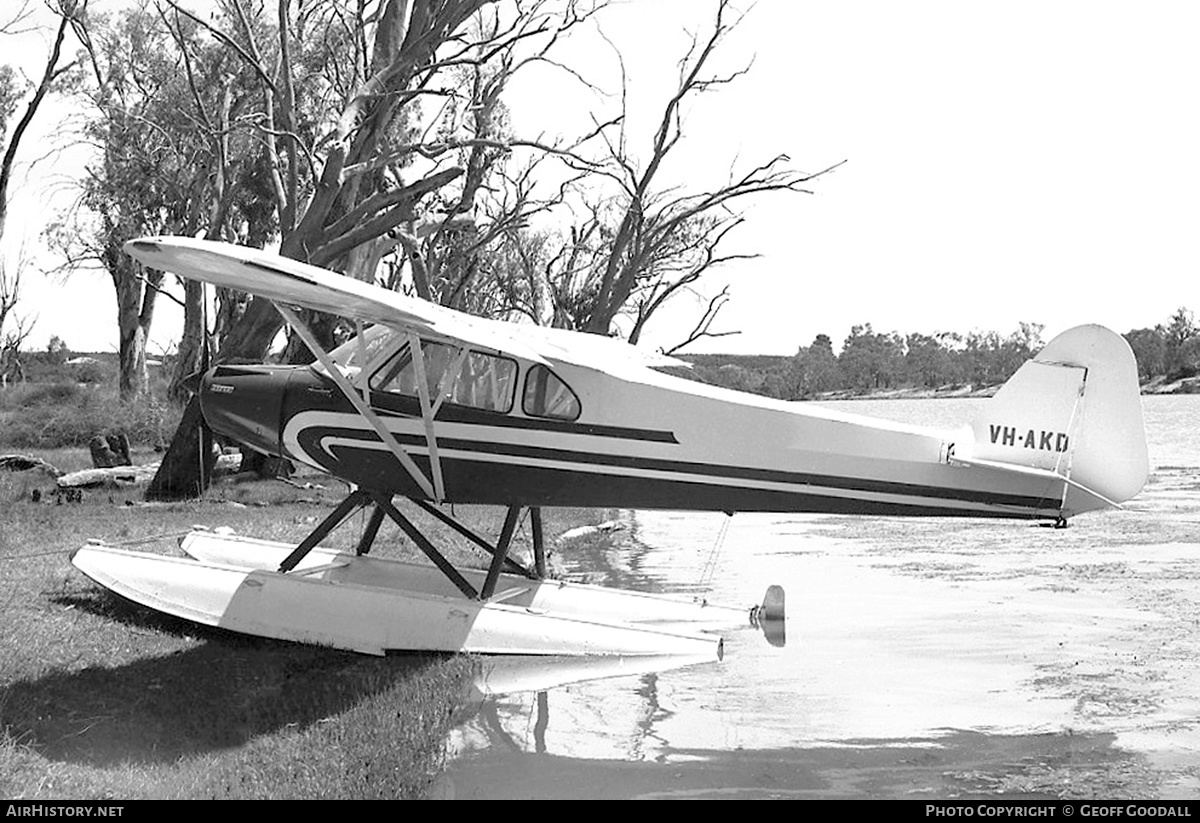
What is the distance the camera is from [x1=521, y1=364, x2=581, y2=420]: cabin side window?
893 cm

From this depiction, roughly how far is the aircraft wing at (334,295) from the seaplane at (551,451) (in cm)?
3

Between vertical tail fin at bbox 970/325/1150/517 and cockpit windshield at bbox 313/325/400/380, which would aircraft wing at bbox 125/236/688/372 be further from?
vertical tail fin at bbox 970/325/1150/517

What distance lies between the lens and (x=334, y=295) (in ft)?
25.5

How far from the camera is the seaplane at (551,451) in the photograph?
839 cm

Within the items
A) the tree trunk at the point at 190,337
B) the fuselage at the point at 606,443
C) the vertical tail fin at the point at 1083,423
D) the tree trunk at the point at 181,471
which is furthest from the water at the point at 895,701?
the tree trunk at the point at 190,337

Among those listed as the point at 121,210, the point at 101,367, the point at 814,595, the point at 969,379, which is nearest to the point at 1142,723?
the point at 814,595

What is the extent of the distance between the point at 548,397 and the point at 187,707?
3253 mm

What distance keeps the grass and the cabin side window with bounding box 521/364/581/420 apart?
1.86 metres

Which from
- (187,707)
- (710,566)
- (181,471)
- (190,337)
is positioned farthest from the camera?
(190,337)

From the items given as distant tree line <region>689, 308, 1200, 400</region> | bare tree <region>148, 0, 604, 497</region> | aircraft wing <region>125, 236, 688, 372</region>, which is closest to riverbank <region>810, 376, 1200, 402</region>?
distant tree line <region>689, 308, 1200, 400</region>

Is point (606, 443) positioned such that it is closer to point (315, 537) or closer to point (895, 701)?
point (315, 537)

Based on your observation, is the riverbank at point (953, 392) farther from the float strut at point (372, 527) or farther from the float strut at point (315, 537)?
the float strut at point (315, 537)

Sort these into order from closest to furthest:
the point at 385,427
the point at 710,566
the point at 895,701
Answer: the point at 895,701 < the point at 385,427 < the point at 710,566

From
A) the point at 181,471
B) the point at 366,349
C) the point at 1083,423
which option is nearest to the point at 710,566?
the point at 366,349
